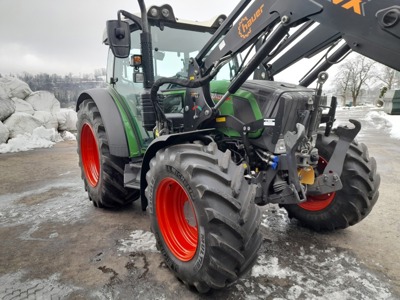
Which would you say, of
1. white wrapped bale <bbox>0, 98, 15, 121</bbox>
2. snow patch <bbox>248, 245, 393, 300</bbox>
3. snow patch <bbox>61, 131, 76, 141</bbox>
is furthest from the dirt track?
snow patch <bbox>61, 131, 76, 141</bbox>

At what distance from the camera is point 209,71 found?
268 cm

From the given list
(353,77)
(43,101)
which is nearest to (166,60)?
(43,101)

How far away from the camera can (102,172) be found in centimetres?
355

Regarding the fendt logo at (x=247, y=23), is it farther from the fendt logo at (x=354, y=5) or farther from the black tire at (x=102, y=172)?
the black tire at (x=102, y=172)

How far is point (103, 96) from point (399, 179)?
16.8 ft

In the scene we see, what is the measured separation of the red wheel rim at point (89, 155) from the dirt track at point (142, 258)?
0.41 m

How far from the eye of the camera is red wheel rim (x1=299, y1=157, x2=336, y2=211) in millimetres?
3008

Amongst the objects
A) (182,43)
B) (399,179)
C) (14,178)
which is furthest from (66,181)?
(399,179)

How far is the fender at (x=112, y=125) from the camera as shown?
3.39 m

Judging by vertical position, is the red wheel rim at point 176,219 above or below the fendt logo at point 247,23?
below

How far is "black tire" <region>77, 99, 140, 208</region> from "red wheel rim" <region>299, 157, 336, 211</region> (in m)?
2.04

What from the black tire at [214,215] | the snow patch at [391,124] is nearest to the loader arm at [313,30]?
the black tire at [214,215]

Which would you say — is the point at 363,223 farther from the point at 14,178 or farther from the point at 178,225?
the point at 14,178

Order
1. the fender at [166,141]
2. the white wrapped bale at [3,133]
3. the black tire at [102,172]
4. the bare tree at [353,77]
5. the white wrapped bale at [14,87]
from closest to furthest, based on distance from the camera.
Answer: the fender at [166,141]
the black tire at [102,172]
the white wrapped bale at [3,133]
the white wrapped bale at [14,87]
the bare tree at [353,77]
